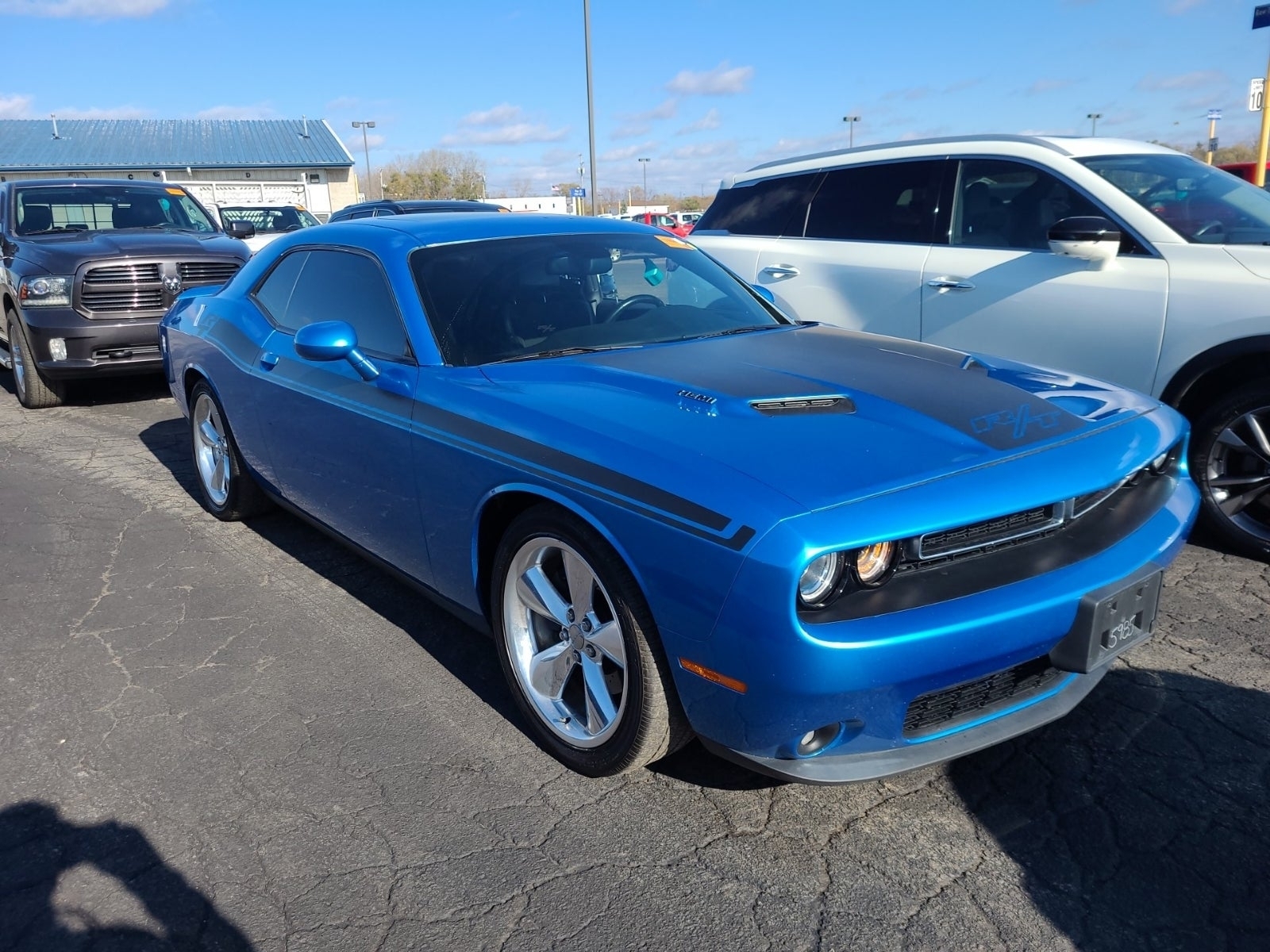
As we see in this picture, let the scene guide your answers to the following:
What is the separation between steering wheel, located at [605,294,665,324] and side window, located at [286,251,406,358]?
2.48ft

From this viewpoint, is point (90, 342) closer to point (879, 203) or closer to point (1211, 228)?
point (879, 203)

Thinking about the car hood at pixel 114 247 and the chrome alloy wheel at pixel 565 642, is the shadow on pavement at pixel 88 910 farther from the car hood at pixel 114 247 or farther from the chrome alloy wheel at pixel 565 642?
the car hood at pixel 114 247

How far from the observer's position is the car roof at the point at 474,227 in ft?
12.5

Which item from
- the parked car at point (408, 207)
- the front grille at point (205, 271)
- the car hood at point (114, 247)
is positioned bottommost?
the front grille at point (205, 271)

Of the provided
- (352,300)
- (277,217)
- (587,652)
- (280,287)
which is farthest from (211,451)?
(277,217)

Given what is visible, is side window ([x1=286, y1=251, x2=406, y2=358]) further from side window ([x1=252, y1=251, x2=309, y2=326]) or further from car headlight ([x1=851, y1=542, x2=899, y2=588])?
car headlight ([x1=851, y1=542, x2=899, y2=588])

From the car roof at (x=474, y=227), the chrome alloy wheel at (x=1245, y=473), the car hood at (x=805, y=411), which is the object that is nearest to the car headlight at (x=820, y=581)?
the car hood at (x=805, y=411)

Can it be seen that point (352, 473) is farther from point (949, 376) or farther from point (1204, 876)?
point (1204, 876)

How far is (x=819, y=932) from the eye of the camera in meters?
2.21

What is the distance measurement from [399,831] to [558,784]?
46 cm

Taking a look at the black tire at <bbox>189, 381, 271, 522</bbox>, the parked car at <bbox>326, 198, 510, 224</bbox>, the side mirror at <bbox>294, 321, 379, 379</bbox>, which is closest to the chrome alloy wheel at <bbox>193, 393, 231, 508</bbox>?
the black tire at <bbox>189, 381, 271, 522</bbox>

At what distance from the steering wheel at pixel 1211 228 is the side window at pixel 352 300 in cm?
353

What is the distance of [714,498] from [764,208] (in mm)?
4565

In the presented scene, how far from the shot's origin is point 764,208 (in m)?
6.41
